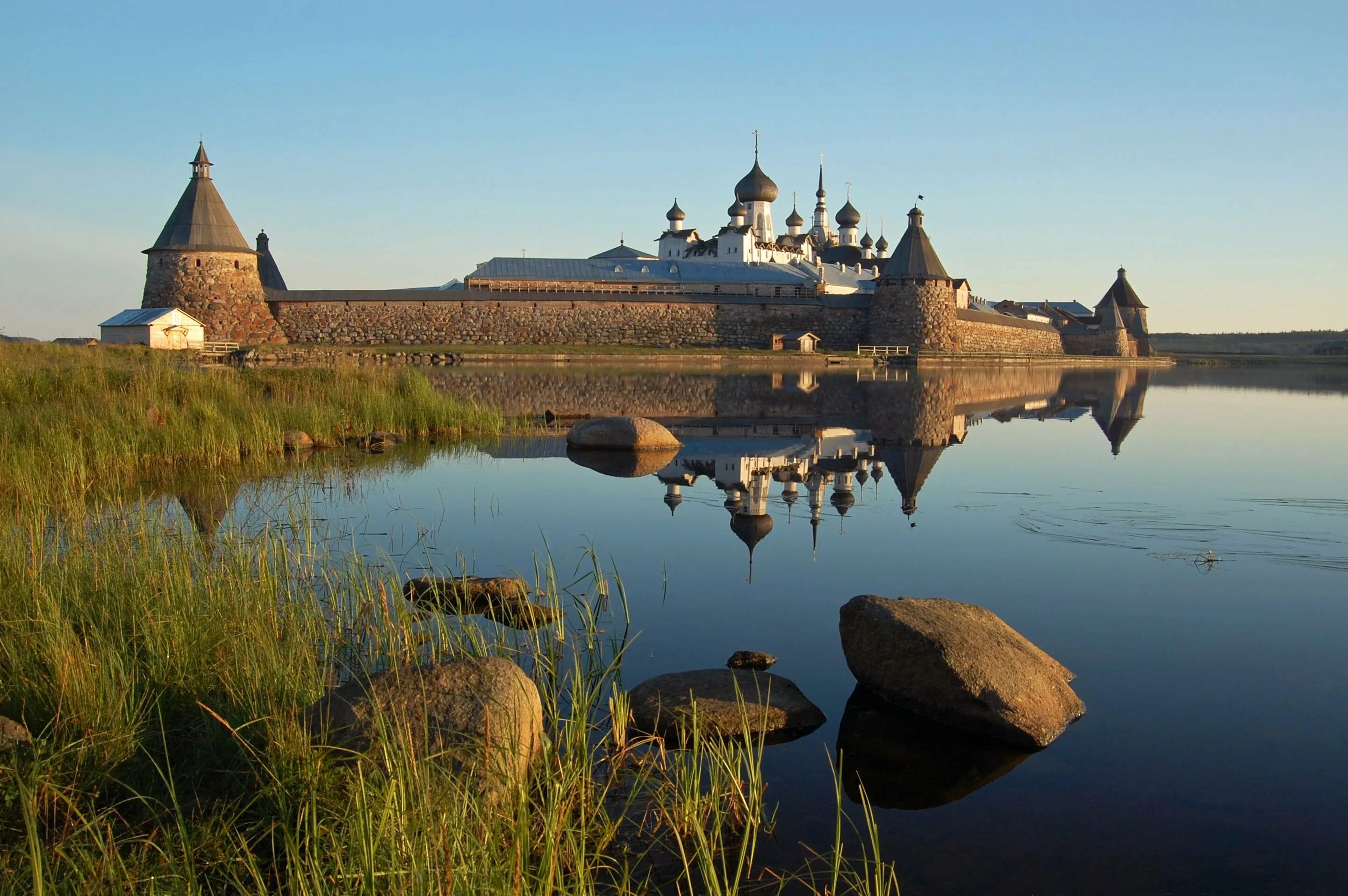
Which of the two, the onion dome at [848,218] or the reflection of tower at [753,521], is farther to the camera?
the onion dome at [848,218]

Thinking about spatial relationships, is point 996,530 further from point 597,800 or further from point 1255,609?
point 597,800

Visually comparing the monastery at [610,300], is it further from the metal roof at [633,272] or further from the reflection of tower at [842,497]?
the reflection of tower at [842,497]

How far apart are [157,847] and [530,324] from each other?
44.2 m

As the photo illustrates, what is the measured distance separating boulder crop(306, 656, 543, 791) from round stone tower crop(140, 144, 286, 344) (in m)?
39.6

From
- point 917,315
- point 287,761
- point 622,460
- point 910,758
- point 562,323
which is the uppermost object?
point 917,315

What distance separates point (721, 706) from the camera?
12.9ft

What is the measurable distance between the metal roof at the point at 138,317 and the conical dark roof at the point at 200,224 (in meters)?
3.92

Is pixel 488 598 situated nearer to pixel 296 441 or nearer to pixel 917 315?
pixel 296 441

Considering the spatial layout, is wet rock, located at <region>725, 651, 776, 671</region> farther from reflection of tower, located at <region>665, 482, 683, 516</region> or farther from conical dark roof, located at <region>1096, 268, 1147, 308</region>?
conical dark roof, located at <region>1096, 268, 1147, 308</region>

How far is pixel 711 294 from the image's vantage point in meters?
49.8

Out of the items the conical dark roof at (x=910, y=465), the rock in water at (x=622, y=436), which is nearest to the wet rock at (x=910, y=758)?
the conical dark roof at (x=910, y=465)

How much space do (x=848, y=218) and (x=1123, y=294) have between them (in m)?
18.8

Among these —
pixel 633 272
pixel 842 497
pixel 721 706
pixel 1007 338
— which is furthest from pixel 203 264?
pixel 721 706

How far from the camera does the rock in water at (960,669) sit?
400cm
